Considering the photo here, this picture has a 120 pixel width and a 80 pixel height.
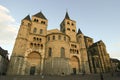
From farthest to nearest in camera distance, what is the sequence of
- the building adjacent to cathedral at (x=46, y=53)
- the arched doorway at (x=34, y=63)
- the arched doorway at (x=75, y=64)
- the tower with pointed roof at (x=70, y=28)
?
1. the tower with pointed roof at (x=70, y=28)
2. the arched doorway at (x=75, y=64)
3. the arched doorway at (x=34, y=63)
4. the building adjacent to cathedral at (x=46, y=53)

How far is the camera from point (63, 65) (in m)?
32.4

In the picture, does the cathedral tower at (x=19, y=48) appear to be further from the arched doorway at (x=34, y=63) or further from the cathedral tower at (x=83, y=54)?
the cathedral tower at (x=83, y=54)

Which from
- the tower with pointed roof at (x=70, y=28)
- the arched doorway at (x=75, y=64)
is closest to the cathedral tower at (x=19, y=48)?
the tower with pointed roof at (x=70, y=28)

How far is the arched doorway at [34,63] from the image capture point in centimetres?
3303

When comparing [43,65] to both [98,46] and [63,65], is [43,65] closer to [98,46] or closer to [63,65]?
[63,65]

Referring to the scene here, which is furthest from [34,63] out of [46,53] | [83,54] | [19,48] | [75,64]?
[83,54]

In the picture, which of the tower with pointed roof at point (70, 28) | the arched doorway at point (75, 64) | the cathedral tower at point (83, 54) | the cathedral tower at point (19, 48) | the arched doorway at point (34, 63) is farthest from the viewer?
the tower with pointed roof at point (70, 28)

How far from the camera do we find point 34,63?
3416 centimetres

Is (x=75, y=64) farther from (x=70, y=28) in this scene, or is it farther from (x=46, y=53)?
(x=70, y=28)

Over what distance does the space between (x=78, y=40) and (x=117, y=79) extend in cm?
2509

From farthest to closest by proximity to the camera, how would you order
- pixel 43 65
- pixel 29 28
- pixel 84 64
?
pixel 84 64
pixel 29 28
pixel 43 65

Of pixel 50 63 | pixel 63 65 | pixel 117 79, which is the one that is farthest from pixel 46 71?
pixel 117 79

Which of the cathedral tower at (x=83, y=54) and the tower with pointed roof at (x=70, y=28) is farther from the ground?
the tower with pointed roof at (x=70, y=28)

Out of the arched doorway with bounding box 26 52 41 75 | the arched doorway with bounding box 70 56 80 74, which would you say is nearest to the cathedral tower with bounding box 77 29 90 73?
the arched doorway with bounding box 70 56 80 74
